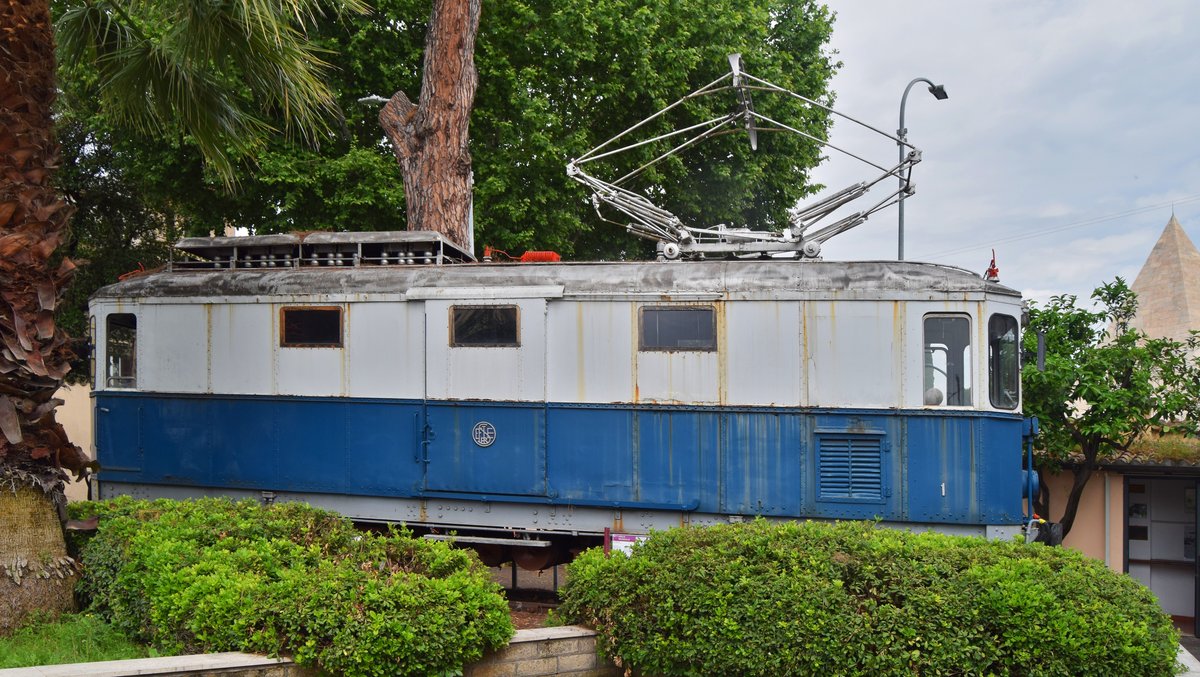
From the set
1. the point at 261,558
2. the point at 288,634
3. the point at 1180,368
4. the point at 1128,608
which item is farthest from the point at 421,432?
the point at 1180,368

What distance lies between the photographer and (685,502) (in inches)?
382

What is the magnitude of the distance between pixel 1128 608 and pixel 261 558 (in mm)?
6168

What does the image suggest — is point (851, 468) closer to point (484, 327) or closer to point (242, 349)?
point (484, 327)

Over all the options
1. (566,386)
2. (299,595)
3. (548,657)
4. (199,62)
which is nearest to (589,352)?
(566,386)

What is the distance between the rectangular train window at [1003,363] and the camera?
9.25m

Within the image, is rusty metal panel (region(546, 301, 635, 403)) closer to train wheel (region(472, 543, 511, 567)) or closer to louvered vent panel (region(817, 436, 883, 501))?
train wheel (region(472, 543, 511, 567))

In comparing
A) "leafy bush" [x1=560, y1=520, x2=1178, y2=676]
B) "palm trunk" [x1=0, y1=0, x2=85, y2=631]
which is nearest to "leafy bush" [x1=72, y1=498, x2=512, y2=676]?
"palm trunk" [x1=0, y1=0, x2=85, y2=631]

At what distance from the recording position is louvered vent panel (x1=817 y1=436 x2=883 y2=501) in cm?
933

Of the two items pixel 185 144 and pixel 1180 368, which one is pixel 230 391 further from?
pixel 1180 368

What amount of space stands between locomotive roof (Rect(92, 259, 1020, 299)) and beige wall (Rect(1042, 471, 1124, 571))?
4075 millimetres

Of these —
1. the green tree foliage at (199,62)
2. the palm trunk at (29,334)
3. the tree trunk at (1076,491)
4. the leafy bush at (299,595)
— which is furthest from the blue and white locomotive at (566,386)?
the tree trunk at (1076,491)

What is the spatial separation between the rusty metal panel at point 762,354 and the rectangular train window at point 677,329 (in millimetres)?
168

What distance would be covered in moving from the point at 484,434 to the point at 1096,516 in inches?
312

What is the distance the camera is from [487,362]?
10094mm
